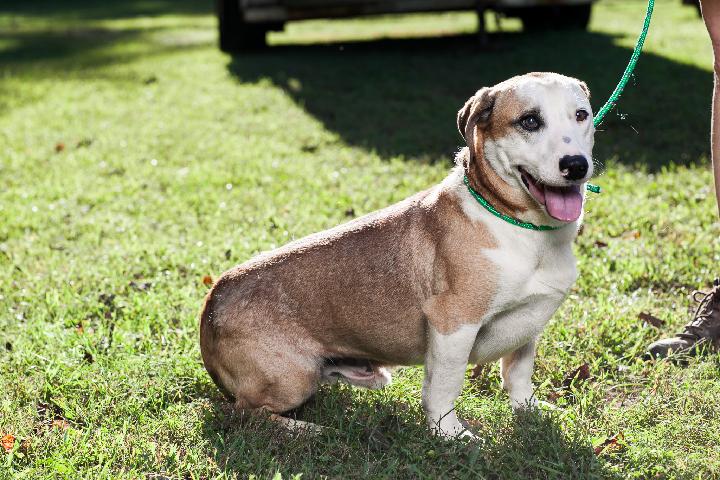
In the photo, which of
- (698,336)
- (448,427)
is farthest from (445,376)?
(698,336)

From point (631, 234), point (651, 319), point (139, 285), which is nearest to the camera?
point (651, 319)

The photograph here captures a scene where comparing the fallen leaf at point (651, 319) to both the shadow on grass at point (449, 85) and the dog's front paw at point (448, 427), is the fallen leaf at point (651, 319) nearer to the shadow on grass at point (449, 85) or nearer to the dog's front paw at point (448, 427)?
the dog's front paw at point (448, 427)

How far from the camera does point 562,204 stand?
2.97 m

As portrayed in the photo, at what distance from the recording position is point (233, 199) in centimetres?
625

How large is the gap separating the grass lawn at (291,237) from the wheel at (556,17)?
97cm

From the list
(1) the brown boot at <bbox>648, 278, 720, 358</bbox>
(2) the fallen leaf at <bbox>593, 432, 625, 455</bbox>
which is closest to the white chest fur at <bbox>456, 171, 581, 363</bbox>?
(2) the fallen leaf at <bbox>593, 432, 625, 455</bbox>

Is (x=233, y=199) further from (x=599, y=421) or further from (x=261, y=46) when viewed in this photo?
(x=261, y=46)

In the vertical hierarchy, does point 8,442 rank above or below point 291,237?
above

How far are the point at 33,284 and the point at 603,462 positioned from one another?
323 cm

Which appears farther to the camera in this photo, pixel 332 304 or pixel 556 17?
pixel 556 17

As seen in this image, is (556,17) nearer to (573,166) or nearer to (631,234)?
(631,234)

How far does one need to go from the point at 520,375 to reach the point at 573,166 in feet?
A: 3.37

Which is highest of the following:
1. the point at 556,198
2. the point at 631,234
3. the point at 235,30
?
the point at 556,198

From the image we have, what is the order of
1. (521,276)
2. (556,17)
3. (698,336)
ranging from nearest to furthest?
(521,276), (698,336), (556,17)
